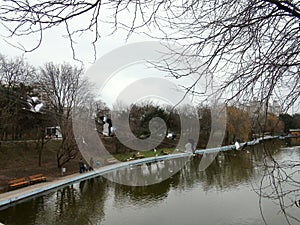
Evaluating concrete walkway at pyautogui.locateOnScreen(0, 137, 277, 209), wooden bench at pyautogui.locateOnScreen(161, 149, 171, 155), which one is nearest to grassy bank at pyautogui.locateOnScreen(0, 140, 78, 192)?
concrete walkway at pyautogui.locateOnScreen(0, 137, 277, 209)

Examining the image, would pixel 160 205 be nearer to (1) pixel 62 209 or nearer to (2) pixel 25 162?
(1) pixel 62 209

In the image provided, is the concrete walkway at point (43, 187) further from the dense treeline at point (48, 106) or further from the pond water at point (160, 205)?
the dense treeline at point (48, 106)

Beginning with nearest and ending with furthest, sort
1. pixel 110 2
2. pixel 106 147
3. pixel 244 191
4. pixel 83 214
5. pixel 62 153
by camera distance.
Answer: pixel 110 2
pixel 83 214
pixel 244 191
pixel 62 153
pixel 106 147

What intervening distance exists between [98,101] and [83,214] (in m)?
12.8

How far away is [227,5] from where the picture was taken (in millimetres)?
1304

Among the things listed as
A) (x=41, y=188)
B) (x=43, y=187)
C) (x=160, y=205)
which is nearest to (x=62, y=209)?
(x=41, y=188)

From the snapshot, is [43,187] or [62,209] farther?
[43,187]

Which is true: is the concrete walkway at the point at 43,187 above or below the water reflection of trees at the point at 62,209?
above

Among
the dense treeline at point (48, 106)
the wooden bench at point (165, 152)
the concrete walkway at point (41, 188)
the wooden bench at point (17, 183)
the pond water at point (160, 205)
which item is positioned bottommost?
the pond water at point (160, 205)

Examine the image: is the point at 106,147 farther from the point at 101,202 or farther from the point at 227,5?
the point at 227,5

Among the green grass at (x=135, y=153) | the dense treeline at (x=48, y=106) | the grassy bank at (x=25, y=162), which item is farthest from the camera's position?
the green grass at (x=135, y=153)

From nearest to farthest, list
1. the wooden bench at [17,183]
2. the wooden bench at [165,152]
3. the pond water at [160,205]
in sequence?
the pond water at [160,205], the wooden bench at [17,183], the wooden bench at [165,152]

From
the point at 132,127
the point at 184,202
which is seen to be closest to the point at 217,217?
the point at 184,202

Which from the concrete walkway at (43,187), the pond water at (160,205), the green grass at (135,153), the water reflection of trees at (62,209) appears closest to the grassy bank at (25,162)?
the concrete walkway at (43,187)
